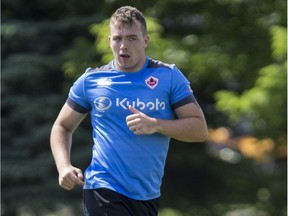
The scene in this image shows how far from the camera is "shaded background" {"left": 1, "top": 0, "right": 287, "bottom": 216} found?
11570mm

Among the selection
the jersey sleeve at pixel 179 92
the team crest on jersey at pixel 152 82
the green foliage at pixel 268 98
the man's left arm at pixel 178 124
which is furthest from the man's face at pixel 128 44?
the green foliage at pixel 268 98

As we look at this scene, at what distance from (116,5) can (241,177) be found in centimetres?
358

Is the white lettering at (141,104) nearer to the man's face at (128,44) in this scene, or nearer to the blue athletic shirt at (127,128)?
the blue athletic shirt at (127,128)

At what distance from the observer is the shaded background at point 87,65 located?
11570 millimetres

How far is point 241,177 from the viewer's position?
13.3 meters

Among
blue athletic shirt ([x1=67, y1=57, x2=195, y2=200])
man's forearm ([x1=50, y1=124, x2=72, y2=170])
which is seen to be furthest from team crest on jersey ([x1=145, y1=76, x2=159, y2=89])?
man's forearm ([x1=50, y1=124, x2=72, y2=170])

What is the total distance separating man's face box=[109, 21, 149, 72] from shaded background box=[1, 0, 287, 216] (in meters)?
5.99

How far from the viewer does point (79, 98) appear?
4.93 meters

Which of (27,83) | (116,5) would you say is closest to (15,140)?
(27,83)

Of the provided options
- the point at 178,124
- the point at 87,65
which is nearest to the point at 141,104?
→ the point at 178,124

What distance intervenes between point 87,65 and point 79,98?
673 cm

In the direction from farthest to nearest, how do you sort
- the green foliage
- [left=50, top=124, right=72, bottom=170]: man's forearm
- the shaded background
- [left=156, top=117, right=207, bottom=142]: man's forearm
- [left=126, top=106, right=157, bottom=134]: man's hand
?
the shaded background < the green foliage < [left=50, top=124, right=72, bottom=170]: man's forearm < [left=156, top=117, right=207, bottom=142]: man's forearm < [left=126, top=106, right=157, bottom=134]: man's hand

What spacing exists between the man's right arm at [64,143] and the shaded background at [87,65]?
5848mm

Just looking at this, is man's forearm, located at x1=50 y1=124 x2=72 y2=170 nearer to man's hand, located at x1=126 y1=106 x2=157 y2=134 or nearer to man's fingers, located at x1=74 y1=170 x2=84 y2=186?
man's fingers, located at x1=74 y1=170 x2=84 y2=186
